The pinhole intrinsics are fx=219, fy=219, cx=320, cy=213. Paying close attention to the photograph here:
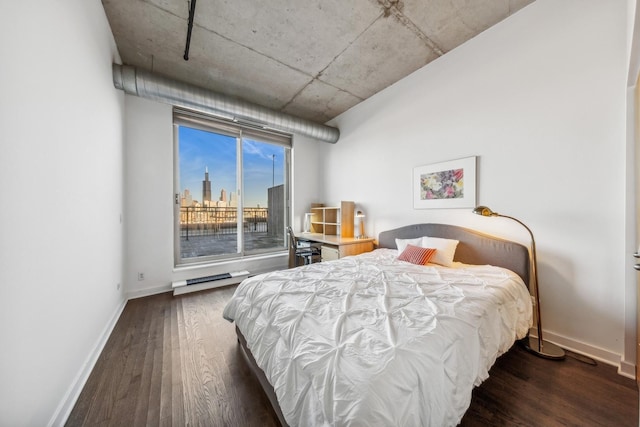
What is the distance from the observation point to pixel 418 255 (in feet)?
8.09

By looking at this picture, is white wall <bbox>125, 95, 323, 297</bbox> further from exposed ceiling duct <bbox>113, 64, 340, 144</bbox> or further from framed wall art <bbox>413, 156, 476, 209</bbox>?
framed wall art <bbox>413, 156, 476, 209</bbox>

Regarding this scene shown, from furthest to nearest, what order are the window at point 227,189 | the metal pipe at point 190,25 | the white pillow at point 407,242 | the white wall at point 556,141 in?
the window at point 227,189 → the white pillow at point 407,242 → the metal pipe at point 190,25 → the white wall at point 556,141

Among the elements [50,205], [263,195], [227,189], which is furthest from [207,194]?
[50,205]

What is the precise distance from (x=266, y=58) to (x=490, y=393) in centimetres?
382

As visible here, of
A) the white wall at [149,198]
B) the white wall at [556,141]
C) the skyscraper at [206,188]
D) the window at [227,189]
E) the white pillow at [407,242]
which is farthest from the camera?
the skyscraper at [206,188]

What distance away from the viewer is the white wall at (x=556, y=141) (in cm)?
173

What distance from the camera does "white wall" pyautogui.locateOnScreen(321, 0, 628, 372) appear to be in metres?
1.73

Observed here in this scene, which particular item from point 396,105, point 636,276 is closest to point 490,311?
point 636,276

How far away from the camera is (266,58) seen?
272 centimetres

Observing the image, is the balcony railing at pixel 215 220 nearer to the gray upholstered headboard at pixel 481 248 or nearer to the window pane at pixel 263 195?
the window pane at pixel 263 195

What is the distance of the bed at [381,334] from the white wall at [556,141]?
14.9 inches

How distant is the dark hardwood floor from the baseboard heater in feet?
3.75

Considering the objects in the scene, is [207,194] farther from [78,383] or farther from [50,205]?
[78,383]

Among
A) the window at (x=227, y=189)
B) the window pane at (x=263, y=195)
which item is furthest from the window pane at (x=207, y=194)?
the window pane at (x=263, y=195)
